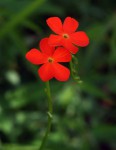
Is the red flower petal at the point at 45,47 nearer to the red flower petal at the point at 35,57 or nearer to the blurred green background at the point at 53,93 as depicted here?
the red flower petal at the point at 35,57

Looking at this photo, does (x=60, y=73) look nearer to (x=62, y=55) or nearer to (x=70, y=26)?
(x=62, y=55)

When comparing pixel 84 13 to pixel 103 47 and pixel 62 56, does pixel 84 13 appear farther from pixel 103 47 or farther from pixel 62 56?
pixel 62 56

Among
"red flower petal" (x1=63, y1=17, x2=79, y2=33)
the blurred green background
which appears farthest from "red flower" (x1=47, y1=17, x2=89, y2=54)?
the blurred green background

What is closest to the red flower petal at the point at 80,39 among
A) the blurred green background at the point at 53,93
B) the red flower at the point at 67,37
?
the red flower at the point at 67,37

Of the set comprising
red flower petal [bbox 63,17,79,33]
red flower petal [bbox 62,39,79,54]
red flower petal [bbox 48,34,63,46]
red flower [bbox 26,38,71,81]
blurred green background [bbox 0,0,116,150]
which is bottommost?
blurred green background [bbox 0,0,116,150]

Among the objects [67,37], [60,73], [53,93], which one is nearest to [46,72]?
[60,73]

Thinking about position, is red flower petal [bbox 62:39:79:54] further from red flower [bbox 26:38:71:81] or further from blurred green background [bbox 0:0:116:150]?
blurred green background [bbox 0:0:116:150]

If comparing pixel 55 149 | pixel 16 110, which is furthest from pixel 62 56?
pixel 16 110
